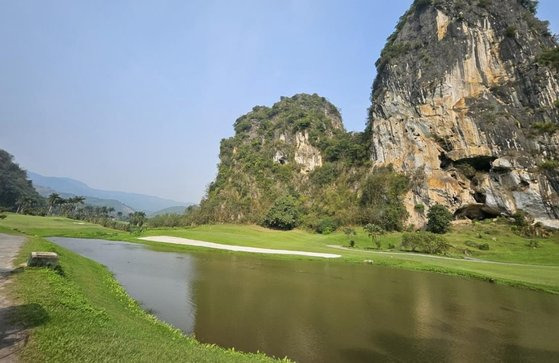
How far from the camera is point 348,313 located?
1712 centimetres

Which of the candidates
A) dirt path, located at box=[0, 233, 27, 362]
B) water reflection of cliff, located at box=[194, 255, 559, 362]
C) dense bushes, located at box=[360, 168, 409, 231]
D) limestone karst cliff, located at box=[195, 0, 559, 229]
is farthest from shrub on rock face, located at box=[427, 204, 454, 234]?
dirt path, located at box=[0, 233, 27, 362]

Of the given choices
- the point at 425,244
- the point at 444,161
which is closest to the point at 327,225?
the point at 444,161

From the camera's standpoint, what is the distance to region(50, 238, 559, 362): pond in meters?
12.9

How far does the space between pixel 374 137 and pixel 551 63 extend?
39.5 m

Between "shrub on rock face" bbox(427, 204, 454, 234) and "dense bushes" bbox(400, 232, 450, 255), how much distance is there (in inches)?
660

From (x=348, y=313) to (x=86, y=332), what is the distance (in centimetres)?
1189

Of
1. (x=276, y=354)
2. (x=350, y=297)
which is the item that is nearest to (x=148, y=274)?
(x=350, y=297)

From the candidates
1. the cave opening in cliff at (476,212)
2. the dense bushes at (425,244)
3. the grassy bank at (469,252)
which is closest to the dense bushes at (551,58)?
the cave opening in cliff at (476,212)

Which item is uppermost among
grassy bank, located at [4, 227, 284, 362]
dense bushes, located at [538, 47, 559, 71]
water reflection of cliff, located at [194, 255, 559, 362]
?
dense bushes, located at [538, 47, 559, 71]

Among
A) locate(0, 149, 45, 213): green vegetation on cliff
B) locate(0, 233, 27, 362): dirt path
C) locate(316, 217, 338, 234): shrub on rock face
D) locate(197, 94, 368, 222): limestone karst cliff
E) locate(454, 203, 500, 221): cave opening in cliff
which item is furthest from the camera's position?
locate(0, 149, 45, 213): green vegetation on cliff

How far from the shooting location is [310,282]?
25109mm

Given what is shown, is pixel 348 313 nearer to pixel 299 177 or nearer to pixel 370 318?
pixel 370 318

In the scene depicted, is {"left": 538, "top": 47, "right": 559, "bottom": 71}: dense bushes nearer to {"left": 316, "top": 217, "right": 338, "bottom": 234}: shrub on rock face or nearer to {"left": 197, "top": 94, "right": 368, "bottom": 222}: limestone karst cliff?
{"left": 197, "top": 94, "right": 368, "bottom": 222}: limestone karst cliff

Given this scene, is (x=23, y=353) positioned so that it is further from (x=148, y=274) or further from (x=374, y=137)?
(x=374, y=137)
